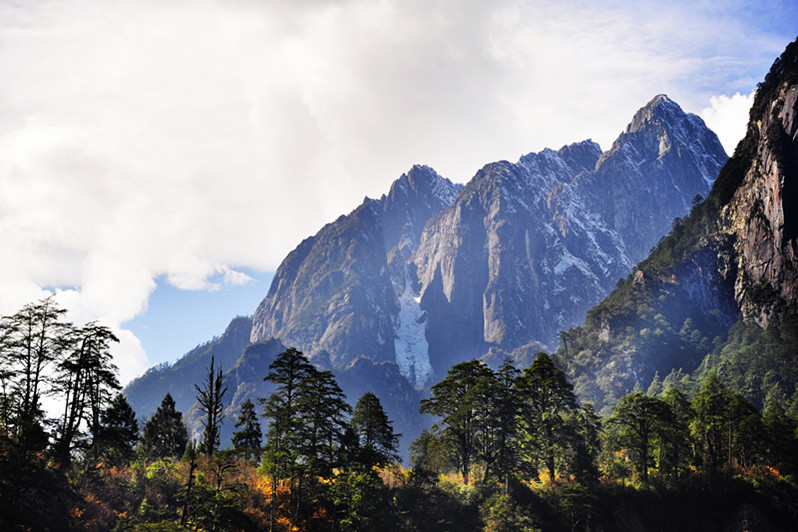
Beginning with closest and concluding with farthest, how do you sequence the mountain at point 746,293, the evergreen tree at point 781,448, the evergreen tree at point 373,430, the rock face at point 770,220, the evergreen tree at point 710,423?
the evergreen tree at point 373,430, the evergreen tree at point 781,448, the evergreen tree at point 710,423, the mountain at point 746,293, the rock face at point 770,220

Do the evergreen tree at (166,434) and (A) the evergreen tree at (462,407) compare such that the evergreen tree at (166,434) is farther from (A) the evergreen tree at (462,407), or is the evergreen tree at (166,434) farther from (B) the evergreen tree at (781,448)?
(B) the evergreen tree at (781,448)

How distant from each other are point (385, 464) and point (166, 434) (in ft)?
159

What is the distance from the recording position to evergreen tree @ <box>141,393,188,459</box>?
241 feet

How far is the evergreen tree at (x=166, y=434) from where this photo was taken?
2892 inches

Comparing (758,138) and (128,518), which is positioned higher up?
(758,138)

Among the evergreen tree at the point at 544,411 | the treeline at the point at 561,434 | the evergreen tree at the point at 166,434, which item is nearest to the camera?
the treeline at the point at 561,434

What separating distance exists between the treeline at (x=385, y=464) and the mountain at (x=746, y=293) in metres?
91.1

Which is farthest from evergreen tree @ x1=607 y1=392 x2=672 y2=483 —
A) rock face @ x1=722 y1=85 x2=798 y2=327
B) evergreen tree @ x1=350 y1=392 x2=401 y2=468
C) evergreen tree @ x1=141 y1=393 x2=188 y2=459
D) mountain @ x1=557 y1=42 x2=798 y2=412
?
rock face @ x1=722 y1=85 x2=798 y2=327

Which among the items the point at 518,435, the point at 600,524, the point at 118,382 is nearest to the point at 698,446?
the point at 600,524

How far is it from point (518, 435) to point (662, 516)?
1710 cm

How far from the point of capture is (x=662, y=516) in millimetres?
51000

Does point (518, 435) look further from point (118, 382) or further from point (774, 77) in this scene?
point (774, 77)

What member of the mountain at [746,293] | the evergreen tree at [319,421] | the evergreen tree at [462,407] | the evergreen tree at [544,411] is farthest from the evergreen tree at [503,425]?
the mountain at [746,293]

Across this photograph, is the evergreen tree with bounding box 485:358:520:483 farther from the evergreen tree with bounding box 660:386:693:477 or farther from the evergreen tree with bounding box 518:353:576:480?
the evergreen tree with bounding box 660:386:693:477
